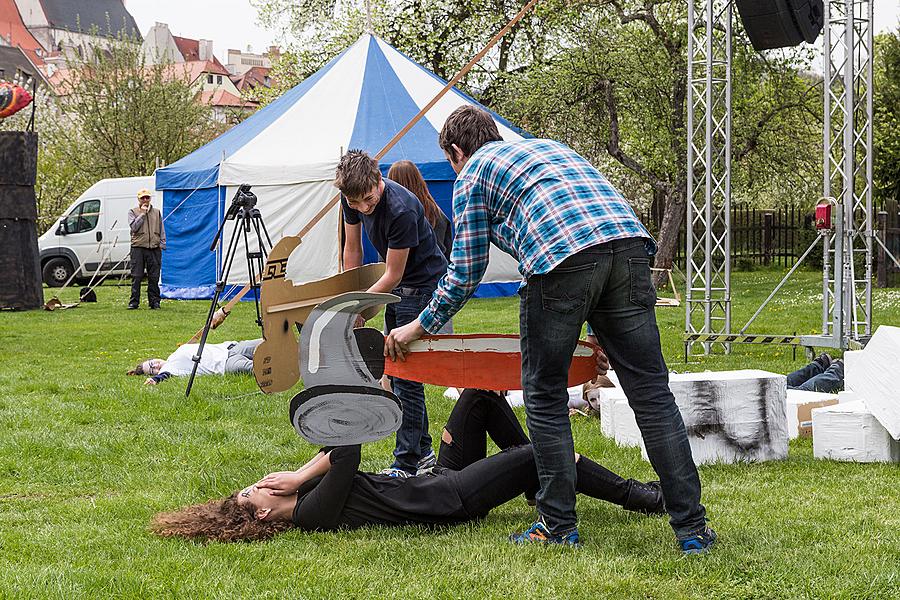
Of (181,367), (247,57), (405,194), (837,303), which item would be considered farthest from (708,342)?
(247,57)

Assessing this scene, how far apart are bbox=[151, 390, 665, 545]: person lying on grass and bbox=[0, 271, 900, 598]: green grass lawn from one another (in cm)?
7

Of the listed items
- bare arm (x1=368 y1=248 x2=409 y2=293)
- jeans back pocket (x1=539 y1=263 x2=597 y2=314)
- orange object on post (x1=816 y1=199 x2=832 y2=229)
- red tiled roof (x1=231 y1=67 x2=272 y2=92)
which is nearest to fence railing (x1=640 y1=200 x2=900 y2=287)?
orange object on post (x1=816 y1=199 x2=832 y2=229)

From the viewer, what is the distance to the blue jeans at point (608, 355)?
3568mm

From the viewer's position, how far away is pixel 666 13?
18344mm

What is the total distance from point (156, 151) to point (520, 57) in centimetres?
1059

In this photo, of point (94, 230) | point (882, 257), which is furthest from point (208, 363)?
point (882, 257)

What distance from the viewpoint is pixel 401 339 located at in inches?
153

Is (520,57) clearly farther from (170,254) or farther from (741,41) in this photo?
(170,254)

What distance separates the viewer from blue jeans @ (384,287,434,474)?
500 cm

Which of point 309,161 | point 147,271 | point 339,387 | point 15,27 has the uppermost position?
point 15,27

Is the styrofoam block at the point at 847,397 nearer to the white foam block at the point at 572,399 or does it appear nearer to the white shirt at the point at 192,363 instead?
the white foam block at the point at 572,399

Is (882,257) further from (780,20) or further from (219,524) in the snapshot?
(219,524)

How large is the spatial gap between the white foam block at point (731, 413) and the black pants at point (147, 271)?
11573mm

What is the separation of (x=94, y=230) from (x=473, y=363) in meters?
18.7
